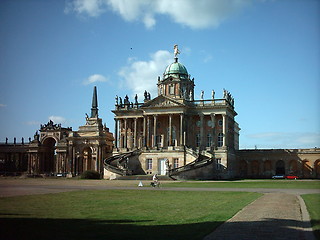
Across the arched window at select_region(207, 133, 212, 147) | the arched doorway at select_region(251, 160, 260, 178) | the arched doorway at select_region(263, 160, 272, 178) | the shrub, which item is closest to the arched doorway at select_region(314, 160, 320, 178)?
the arched doorway at select_region(263, 160, 272, 178)

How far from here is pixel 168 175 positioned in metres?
68.8

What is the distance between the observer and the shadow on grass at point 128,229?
44.5 ft

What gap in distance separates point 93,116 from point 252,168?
49.5 metres

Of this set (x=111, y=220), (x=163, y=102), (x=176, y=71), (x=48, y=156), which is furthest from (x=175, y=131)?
(x=111, y=220)

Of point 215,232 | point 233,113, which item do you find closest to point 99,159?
point 233,113

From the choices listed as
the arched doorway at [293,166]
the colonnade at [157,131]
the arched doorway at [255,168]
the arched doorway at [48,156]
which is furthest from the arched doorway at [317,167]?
the arched doorway at [48,156]

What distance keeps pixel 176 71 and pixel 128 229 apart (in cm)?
7821

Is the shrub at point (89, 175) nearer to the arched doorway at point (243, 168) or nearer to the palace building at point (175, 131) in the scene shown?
the palace building at point (175, 131)

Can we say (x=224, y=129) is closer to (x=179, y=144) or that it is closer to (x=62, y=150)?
(x=179, y=144)

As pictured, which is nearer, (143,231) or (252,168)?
(143,231)

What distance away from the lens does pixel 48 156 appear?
388ft

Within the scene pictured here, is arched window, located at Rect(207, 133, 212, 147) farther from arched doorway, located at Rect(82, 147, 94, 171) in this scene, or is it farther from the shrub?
arched doorway, located at Rect(82, 147, 94, 171)

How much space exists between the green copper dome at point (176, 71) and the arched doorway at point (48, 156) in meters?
42.0

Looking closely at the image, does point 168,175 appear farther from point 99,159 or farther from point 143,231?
point 143,231
